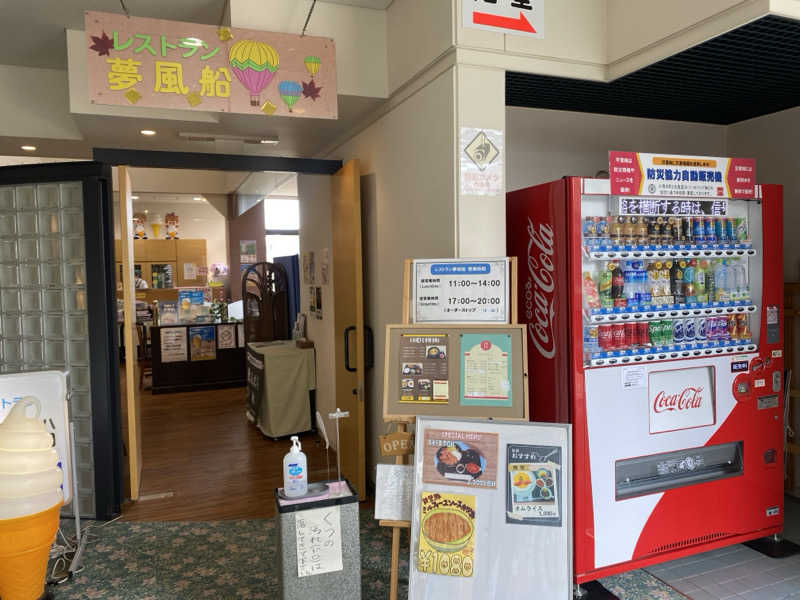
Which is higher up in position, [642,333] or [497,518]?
[642,333]

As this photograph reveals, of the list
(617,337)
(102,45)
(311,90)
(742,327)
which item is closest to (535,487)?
(617,337)

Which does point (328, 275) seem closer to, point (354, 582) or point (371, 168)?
point (371, 168)

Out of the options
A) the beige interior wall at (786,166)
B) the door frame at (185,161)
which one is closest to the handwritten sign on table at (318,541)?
the door frame at (185,161)

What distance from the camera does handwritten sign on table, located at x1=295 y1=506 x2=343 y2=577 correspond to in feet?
7.66

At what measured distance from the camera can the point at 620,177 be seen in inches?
110

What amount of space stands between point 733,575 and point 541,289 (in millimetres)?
1774

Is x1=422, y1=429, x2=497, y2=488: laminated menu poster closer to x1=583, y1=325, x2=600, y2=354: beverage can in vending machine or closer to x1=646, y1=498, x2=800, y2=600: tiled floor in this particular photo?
x1=583, y1=325, x2=600, y2=354: beverage can in vending machine

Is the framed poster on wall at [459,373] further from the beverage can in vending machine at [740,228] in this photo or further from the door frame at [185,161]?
the door frame at [185,161]

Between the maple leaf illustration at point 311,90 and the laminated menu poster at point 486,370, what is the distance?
4.75 ft

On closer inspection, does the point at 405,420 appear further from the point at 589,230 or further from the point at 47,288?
the point at 47,288

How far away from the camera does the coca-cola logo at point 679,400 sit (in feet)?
9.59

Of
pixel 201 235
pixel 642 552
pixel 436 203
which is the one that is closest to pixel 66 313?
pixel 436 203

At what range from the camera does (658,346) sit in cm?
293

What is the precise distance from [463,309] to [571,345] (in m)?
0.55
